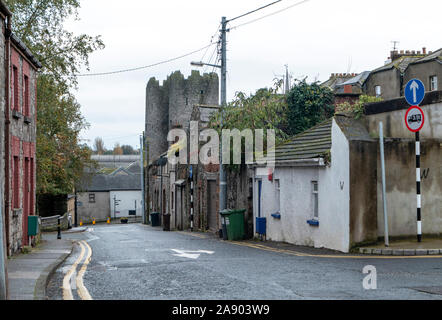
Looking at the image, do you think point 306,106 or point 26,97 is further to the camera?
point 306,106

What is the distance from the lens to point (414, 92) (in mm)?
14445

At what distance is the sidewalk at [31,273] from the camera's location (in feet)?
28.9

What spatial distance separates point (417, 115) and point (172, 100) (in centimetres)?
6145

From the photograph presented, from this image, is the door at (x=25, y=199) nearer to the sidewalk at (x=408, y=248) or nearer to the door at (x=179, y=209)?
the sidewalk at (x=408, y=248)

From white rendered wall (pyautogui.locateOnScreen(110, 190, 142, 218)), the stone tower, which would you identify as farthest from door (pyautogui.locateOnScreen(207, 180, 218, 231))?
white rendered wall (pyautogui.locateOnScreen(110, 190, 142, 218))

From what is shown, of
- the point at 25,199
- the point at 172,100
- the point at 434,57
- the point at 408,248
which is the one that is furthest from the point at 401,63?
the point at 25,199

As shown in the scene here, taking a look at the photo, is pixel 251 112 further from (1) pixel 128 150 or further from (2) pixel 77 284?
(1) pixel 128 150

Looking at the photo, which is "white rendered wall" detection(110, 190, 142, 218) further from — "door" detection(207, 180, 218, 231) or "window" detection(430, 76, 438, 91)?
"door" detection(207, 180, 218, 231)

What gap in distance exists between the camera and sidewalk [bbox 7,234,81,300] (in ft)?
28.9

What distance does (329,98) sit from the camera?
104ft

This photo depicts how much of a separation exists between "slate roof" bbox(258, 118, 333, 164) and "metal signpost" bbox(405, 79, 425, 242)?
2.95m

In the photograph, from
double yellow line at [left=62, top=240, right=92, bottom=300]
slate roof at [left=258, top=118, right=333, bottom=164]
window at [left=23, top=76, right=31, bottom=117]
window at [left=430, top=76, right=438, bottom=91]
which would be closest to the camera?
double yellow line at [left=62, top=240, right=92, bottom=300]
